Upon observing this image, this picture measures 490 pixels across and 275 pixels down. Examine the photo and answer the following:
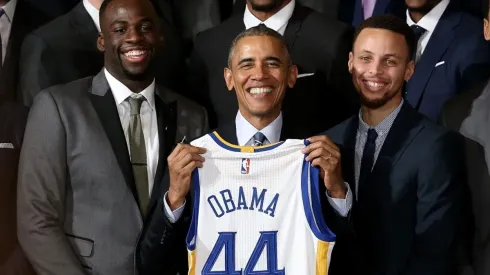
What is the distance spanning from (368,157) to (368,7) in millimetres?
781

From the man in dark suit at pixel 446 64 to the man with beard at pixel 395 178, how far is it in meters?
0.29

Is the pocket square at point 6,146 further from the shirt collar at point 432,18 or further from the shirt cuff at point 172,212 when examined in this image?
the shirt collar at point 432,18

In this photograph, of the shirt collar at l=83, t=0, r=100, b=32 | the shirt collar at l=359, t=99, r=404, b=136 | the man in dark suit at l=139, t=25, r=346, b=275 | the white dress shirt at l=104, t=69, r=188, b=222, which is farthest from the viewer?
the shirt collar at l=83, t=0, r=100, b=32

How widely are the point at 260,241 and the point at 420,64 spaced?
852 millimetres

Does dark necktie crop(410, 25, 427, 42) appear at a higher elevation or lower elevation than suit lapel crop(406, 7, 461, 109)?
higher

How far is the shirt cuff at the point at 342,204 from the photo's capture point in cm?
200

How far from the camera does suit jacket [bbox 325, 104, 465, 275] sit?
214 cm

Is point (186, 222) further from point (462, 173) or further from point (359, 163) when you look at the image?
point (462, 173)

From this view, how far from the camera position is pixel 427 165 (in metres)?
2.14

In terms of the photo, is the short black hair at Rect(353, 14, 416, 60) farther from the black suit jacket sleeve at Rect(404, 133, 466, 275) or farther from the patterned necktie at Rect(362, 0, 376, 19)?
the patterned necktie at Rect(362, 0, 376, 19)

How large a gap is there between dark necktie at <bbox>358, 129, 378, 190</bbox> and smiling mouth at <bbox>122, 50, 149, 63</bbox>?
26.4 inches

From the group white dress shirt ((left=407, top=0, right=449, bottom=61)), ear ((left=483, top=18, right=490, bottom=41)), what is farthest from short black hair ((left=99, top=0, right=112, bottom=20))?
ear ((left=483, top=18, right=490, bottom=41))

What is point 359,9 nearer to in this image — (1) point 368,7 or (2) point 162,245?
(1) point 368,7

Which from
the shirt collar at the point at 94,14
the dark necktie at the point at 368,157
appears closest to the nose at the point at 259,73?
the dark necktie at the point at 368,157
